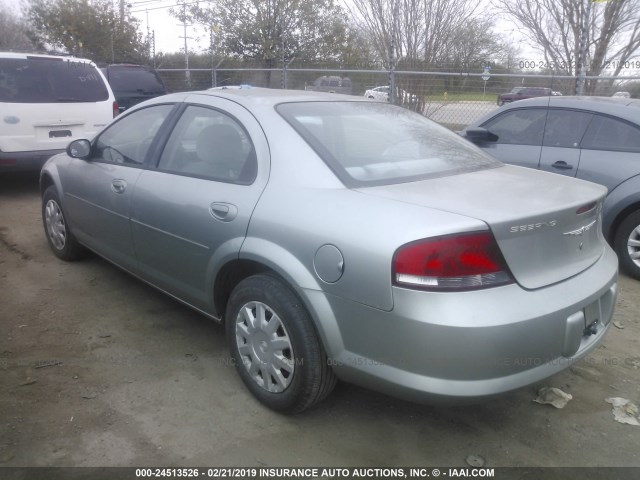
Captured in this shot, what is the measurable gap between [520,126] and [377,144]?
298 cm

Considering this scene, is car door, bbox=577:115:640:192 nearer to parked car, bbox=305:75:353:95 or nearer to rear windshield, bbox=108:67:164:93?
parked car, bbox=305:75:353:95

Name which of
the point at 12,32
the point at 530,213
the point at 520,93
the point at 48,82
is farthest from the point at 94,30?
the point at 530,213

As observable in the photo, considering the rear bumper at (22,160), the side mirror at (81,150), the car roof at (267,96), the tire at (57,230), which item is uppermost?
the car roof at (267,96)

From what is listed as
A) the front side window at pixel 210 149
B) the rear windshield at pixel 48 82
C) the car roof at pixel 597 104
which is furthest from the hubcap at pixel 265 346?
the rear windshield at pixel 48 82

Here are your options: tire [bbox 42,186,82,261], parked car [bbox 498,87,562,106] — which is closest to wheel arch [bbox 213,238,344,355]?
tire [bbox 42,186,82,261]

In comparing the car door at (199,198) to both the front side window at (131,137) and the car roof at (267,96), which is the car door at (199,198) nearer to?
the car roof at (267,96)

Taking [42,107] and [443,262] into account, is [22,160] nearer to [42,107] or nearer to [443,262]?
[42,107]

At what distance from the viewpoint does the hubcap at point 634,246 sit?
15.5 feet

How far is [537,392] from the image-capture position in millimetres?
3080

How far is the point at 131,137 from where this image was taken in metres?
3.97

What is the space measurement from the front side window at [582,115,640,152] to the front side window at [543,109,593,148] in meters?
0.08

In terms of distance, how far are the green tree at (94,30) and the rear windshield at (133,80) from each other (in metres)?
14.6

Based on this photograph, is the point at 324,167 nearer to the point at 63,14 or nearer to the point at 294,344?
the point at 294,344

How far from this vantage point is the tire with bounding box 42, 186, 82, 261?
4.77 m
